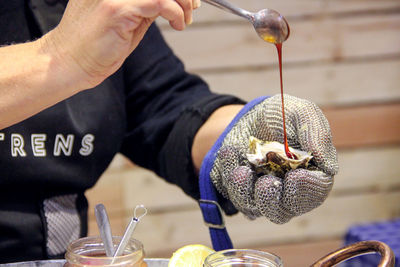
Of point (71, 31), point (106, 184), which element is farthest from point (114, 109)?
point (106, 184)

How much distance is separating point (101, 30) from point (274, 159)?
9.9 inches

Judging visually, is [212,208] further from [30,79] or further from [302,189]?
[30,79]

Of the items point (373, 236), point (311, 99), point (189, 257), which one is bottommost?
point (373, 236)

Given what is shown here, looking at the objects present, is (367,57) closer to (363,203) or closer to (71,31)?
(363,203)

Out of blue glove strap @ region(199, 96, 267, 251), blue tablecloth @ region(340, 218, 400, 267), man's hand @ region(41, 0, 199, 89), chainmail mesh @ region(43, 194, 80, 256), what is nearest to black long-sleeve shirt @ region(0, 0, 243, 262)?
chainmail mesh @ region(43, 194, 80, 256)

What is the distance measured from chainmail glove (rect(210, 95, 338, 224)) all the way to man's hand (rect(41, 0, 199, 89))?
0.17 meters

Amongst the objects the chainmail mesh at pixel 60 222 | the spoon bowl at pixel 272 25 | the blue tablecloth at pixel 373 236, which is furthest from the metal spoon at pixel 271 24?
the blue tablecloth at pixel 373 236

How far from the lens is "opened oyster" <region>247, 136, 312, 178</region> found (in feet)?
2.19

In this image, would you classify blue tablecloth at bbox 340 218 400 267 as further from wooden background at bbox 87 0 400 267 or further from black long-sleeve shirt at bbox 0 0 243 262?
wooden background at bbox 87 0 400 267

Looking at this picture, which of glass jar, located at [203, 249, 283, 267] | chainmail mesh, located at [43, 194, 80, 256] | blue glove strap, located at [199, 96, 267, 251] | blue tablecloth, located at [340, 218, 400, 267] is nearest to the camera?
glass jar, located at [203, 249, 283, 267]

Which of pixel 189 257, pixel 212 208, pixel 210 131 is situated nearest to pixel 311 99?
pixel 210 131

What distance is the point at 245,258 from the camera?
60cm

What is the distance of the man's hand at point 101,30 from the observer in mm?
591

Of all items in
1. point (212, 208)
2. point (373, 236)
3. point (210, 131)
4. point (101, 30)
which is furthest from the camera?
point (373, 236)
